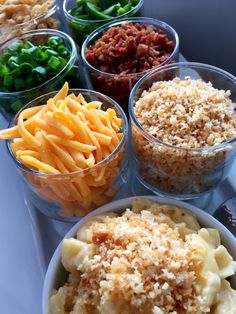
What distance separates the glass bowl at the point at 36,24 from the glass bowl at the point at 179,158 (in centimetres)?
36

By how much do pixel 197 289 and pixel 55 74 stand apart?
54 cm

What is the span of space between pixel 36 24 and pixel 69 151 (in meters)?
0.47

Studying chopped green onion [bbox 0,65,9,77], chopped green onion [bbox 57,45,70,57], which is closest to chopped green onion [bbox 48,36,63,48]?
chopped green onion [bbox 57,45,70,57]

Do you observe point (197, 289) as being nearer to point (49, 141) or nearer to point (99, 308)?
A: point (99, 308)

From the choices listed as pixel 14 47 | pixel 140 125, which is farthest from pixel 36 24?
pixel 140 125

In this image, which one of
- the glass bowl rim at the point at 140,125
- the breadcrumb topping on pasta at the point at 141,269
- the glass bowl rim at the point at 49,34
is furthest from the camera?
Answer: the glass bowl rim at the point at 49,34

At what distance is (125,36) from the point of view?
102 centimetres

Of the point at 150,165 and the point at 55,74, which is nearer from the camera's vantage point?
the point at 150,165

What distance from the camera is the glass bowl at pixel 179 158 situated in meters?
0.80

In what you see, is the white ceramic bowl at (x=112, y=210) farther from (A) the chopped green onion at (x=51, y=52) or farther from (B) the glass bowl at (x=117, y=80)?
(A) the chopped green onion at (x=51, y=52)

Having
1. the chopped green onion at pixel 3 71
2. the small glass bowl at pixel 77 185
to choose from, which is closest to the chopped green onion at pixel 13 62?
the chopped green onion at pixel 3 71

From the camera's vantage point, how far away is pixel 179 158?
81 centimetres

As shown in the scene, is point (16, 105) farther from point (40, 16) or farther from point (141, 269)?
point (141, 269)

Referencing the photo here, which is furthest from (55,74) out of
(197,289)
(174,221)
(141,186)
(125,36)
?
(197,289)
